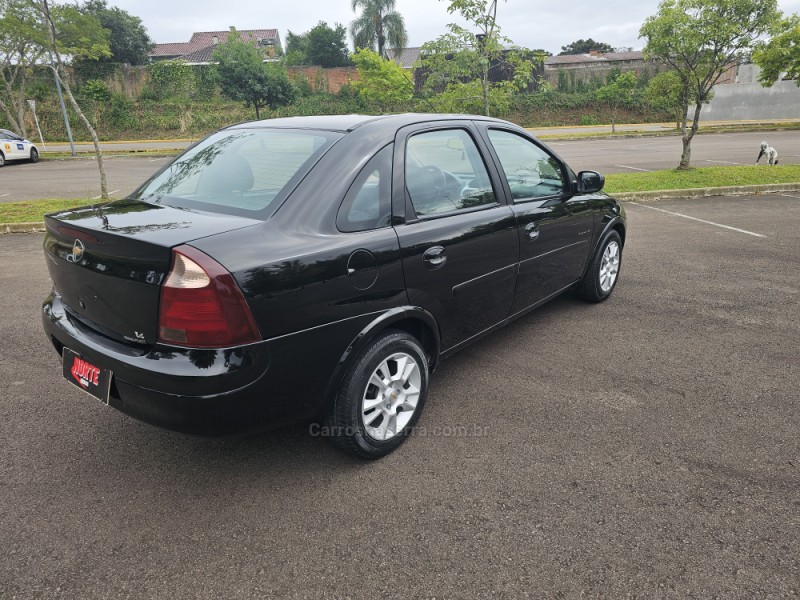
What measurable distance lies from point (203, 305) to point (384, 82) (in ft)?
111

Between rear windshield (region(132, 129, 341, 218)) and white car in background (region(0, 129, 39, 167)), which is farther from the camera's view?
white car in background (region(0, 129, 39, 167))

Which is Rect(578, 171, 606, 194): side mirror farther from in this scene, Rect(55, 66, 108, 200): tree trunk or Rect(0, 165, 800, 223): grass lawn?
Rect(55, 66, 108, 200): tree trunk

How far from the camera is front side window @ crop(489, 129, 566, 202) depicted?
358 centimetres

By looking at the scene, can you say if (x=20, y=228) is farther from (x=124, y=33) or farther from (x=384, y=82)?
(x=124, y=33)

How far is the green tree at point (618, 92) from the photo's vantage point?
116ft

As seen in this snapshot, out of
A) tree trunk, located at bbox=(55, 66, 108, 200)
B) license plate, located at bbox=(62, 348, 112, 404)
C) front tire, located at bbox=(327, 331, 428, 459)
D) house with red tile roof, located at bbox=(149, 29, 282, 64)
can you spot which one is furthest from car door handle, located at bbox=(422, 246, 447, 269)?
house with red tile roof, located at bbox=(149, 29, 282, 64)

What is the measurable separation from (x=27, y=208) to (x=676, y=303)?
10553 mm

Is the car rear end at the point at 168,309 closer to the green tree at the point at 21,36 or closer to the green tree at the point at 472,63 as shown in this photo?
the green tree at the point at 472,63

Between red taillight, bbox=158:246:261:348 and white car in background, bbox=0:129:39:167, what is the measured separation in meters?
22.6

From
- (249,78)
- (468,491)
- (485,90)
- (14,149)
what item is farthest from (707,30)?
(249,78)

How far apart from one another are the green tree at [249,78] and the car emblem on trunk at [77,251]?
1455 inches

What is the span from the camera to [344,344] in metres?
2.45

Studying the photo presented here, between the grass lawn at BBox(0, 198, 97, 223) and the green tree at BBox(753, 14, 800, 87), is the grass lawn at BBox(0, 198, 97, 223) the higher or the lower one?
the lower one

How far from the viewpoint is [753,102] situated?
131 ft
